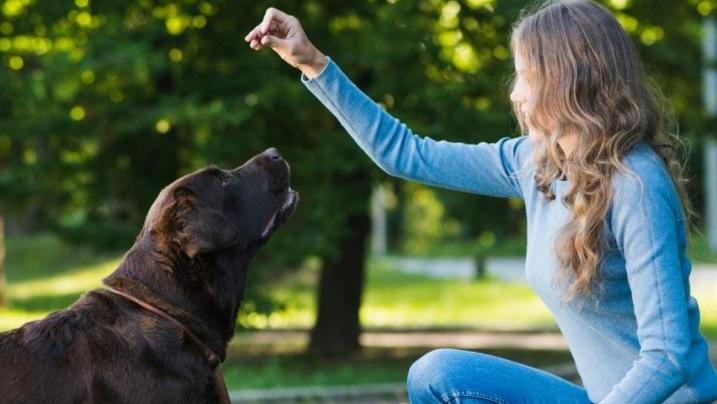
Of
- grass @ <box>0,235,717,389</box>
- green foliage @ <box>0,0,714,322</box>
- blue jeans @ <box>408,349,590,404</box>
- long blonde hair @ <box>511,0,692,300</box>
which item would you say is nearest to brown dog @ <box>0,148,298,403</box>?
blue jeans @ <box>408,349,590,404</box>

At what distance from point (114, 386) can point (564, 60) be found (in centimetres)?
179

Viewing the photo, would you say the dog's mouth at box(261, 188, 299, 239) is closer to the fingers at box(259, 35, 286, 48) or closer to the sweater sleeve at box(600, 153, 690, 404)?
the fingers at box(259, 35, 286, 48)

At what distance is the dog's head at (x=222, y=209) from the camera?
160 inches

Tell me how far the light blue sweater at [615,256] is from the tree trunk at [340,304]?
24.8 ft

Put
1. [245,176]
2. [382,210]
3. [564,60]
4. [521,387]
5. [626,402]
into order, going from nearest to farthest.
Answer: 1. [626,402]
2. [564,60]
3. [521,387]
4. [245,176]
5. [382,210]

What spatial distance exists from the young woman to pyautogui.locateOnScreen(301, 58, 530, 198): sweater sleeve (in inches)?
5.1

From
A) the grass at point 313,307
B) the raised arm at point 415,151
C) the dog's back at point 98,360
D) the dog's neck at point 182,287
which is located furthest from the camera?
the grass at point 313,307

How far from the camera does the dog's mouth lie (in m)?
4.41

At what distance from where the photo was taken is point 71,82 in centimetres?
966

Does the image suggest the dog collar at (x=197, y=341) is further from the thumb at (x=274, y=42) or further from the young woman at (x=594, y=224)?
the thumb at (x=274, y=42)

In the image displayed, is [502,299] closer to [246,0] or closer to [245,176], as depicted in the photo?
[246,0]

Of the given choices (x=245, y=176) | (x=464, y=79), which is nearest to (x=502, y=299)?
(x=464, y=79)

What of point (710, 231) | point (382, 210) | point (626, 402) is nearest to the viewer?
point (626, 402)

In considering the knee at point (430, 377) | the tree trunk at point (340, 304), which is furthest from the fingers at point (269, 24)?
the tree trunk at point (340, 304)
